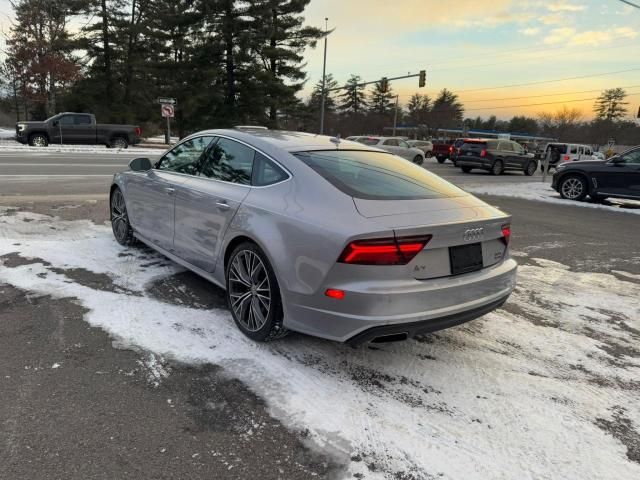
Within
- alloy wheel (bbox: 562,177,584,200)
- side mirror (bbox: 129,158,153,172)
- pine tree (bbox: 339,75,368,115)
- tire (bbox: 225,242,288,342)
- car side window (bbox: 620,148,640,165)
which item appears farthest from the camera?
pine tree (bbox: 339,75,368,115)

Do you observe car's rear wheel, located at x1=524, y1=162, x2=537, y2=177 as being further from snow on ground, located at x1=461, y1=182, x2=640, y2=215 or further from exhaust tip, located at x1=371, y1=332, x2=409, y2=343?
exhaust tip, located at x1=371, y1=332, x2=409, y2=343

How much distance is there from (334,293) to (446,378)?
1.01 metres

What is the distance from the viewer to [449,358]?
3.52 metres

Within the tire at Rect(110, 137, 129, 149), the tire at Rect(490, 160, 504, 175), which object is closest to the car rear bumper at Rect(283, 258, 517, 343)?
the tire at Rect(490, 160, 504, 175)

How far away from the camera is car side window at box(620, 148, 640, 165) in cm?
1176

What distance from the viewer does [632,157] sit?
469 inches

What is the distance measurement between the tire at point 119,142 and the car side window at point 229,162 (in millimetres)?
23752

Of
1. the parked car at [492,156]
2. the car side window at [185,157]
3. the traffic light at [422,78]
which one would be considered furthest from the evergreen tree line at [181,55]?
the car side window at [185,157]

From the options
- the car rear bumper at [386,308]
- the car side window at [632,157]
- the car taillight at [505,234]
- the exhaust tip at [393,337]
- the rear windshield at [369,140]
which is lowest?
the exhaust tip at [393,337]

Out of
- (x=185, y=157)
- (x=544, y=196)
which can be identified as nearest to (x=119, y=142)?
(x=544, y=196)

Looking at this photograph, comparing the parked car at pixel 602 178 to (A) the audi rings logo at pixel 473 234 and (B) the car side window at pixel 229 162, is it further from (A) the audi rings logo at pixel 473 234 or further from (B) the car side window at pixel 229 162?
(B) the car side window at pixel 229 162

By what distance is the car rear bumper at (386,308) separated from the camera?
2.87 metres

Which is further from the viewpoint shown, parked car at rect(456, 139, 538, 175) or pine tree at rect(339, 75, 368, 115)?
pine tree at rect(339, 75, 368, 115)

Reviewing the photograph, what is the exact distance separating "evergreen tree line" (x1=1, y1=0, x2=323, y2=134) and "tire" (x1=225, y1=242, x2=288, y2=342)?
112ft
